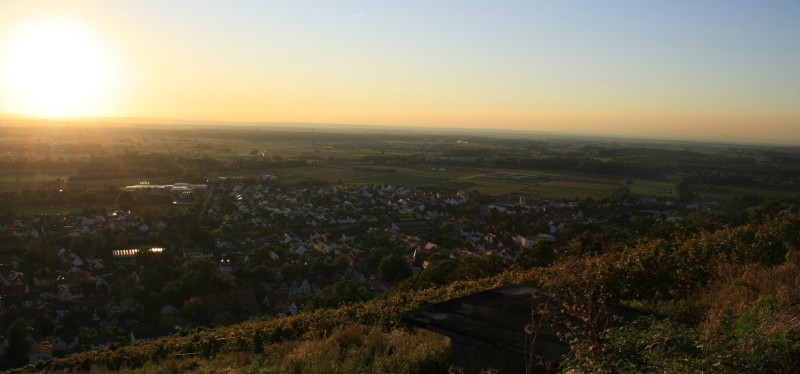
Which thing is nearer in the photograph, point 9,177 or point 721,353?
point 721,353

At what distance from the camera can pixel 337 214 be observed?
2180 centimetres

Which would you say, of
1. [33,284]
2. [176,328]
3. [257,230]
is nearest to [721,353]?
[176,328]

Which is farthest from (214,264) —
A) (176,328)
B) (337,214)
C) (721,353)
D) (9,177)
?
(9,177)

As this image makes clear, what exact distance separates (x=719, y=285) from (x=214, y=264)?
11610mm

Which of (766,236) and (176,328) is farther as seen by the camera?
(176,328)

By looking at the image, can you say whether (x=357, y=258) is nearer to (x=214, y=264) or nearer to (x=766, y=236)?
(x=214, y=264)

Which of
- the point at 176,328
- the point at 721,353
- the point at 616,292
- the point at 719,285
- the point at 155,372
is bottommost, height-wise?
→ the point at 176,328

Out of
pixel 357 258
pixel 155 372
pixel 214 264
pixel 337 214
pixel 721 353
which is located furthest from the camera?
pixel 337 214

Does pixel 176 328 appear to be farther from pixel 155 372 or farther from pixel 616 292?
pixel 616 292

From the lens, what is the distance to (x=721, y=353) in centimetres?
235

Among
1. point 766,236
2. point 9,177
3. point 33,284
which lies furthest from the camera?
point 9,177

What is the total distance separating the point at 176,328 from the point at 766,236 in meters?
9.64

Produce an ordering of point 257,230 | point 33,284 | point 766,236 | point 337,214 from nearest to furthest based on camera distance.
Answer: point 766,236
point 33,284
point 257,230
point 337,214

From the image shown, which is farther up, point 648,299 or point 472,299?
point 472,299
